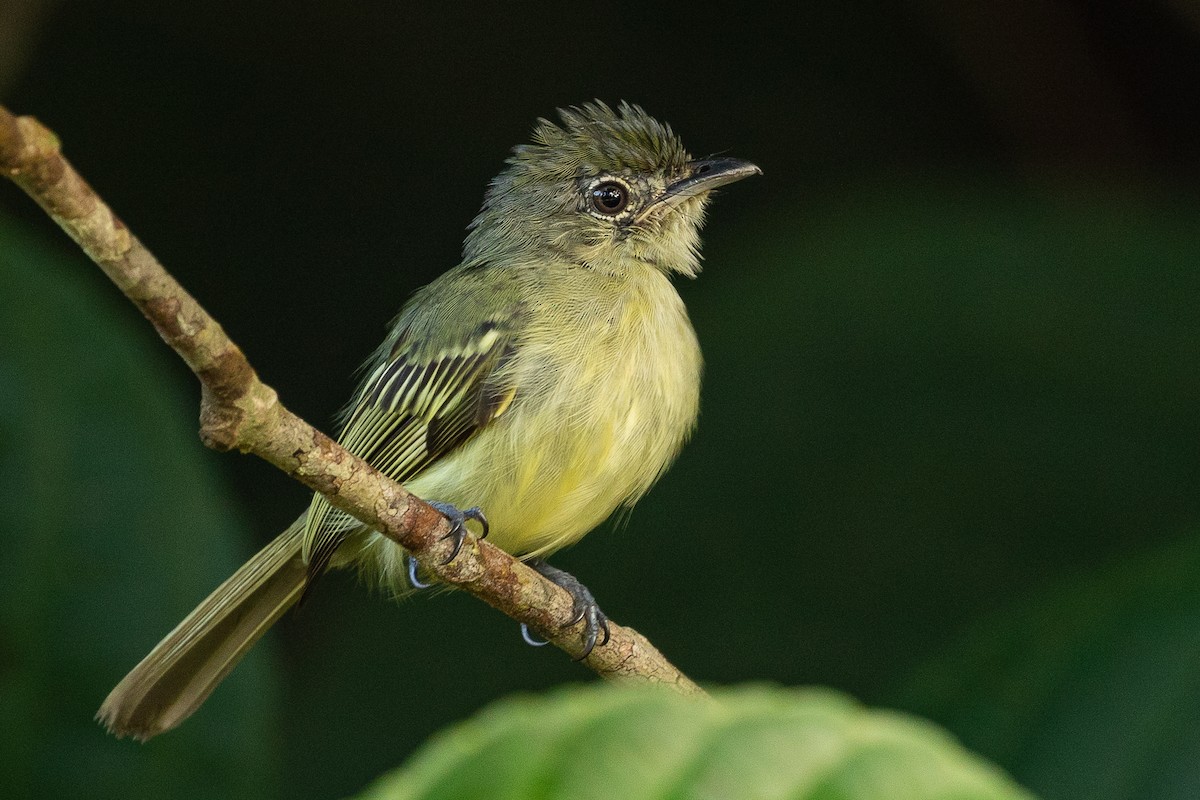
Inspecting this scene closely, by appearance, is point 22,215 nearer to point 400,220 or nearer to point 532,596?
point 400,220

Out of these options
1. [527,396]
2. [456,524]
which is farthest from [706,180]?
[456,524]

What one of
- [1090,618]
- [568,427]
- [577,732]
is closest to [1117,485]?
[1090,618]

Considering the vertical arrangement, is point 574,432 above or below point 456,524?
below

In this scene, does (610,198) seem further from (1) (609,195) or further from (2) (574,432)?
(2) (574,432)

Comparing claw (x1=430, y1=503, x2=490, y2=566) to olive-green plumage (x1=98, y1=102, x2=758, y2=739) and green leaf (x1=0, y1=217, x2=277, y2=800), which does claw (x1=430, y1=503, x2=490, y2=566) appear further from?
green leaf (x1=0, y1=217, x2=277, y2=800)

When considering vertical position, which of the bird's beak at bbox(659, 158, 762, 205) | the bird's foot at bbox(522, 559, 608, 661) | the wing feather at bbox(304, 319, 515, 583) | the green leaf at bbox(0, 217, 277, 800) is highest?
the green leaf at bbox(0, 217, 277, 800)

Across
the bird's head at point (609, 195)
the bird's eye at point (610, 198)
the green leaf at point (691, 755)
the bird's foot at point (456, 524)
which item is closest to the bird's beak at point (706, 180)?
the bird's head at point (609, 195)

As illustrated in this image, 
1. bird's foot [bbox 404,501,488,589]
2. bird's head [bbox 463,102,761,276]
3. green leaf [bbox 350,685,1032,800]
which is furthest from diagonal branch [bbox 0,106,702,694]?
bird's head [bbox 463,102,761,276]
